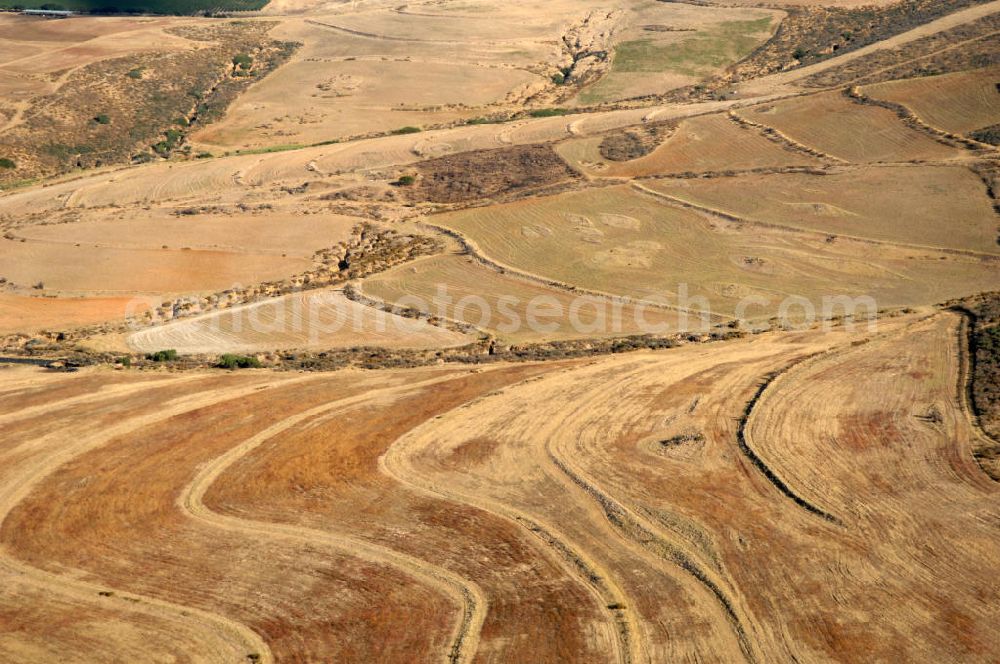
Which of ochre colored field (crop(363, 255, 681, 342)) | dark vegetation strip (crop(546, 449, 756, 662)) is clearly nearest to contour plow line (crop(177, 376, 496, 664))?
dark vegetation strip (crop(546, 449, 756, 662))

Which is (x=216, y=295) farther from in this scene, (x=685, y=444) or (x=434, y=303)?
(x=685, y=444)

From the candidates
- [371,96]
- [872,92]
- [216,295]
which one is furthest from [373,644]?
[371,96]

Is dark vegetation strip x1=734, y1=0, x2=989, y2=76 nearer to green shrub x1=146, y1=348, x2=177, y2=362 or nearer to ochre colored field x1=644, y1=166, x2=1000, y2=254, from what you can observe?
ochre colored field x1=644, y1=166, x2=1000, y2=254

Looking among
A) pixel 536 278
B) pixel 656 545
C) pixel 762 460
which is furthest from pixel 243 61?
pixel 656 545

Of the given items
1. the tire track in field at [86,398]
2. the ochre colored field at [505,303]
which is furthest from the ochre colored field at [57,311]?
the ochre colored field at [505,303]

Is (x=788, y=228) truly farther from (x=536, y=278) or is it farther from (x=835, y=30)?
(x=835, y=30)

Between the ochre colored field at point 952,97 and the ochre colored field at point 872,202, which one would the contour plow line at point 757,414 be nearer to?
the ochre colored field at point 872,202
